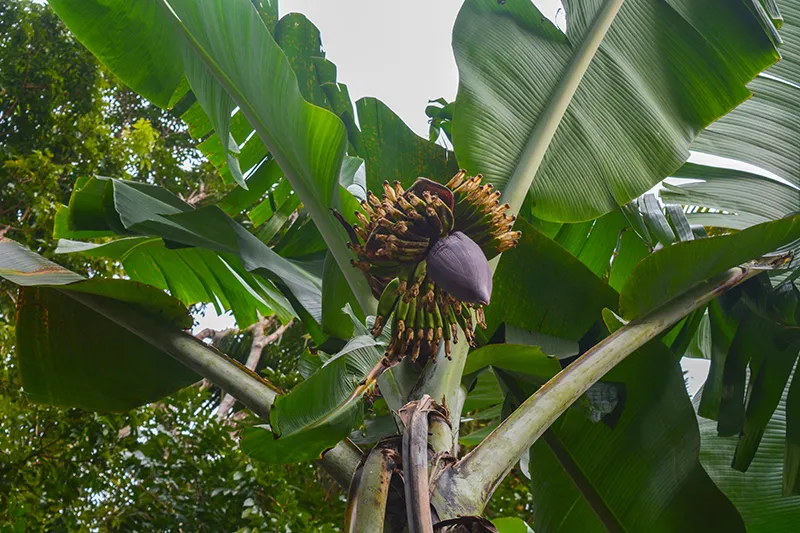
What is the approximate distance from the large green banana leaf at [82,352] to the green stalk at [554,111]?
645 millimetres

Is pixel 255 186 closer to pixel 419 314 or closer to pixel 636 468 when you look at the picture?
pixel 419 314

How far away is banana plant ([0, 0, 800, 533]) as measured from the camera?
0.95 m

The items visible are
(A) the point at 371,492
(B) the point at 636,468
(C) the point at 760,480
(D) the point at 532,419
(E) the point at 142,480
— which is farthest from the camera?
(E) the point at 142,480

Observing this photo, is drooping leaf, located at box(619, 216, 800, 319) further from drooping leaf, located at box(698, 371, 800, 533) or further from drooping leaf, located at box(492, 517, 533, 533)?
drooping leaf, located at box(492, 517, 533, 533)

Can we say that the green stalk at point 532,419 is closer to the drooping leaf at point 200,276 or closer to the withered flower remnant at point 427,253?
the withered flower remnant at point 427,253

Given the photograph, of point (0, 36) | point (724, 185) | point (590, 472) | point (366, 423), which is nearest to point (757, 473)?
point (590, 472)

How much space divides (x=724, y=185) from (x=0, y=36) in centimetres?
430

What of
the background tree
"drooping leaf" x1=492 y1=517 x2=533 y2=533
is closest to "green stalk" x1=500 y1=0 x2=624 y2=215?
"drooping leaf" x1=492 y1=517 x2=533 y2=533

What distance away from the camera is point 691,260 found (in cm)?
118

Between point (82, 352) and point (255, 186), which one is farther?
point (255, 186)

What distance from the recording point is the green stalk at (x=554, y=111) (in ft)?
4.25

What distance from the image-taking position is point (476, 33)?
154cm

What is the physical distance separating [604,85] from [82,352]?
1.23 m

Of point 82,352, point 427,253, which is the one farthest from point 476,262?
point 82,352
